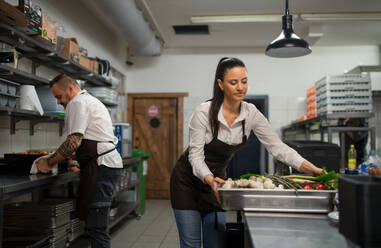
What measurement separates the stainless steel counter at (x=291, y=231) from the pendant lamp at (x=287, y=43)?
186 centimetres

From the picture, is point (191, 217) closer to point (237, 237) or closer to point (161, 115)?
point (237, 237)

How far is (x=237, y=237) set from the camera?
5.82 feet

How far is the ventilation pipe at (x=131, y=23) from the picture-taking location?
12.5 feet

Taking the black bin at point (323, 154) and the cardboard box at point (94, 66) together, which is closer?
the black bin at point (323, 154)

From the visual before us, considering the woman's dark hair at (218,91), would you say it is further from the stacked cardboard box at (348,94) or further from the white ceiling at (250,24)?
the white ceiling at (250,24)

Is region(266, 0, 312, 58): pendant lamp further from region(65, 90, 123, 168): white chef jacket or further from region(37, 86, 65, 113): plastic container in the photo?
region(37, 86, 65, 113): plastic container

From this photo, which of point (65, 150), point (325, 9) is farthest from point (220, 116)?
point (325, 9)

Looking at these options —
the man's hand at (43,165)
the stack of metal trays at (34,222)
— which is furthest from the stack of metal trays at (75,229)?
the man's hand at (43,165)

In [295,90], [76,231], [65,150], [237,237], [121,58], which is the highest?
[121,58]

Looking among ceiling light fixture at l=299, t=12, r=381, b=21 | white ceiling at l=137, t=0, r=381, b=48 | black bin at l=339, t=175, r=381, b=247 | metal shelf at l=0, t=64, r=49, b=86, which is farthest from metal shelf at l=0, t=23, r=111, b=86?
ceiling light fixture at l=299, t=12, r=381, b=21

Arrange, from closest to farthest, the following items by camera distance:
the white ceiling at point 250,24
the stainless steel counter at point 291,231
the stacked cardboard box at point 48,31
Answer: the stainless steel counter at point 291,231, the stacked cardboard box at point 48,31, the white ceiling at point 250,24

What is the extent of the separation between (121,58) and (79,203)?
4.06m

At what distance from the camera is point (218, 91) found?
69.1 inches

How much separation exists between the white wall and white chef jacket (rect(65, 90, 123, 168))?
377 centimetres
